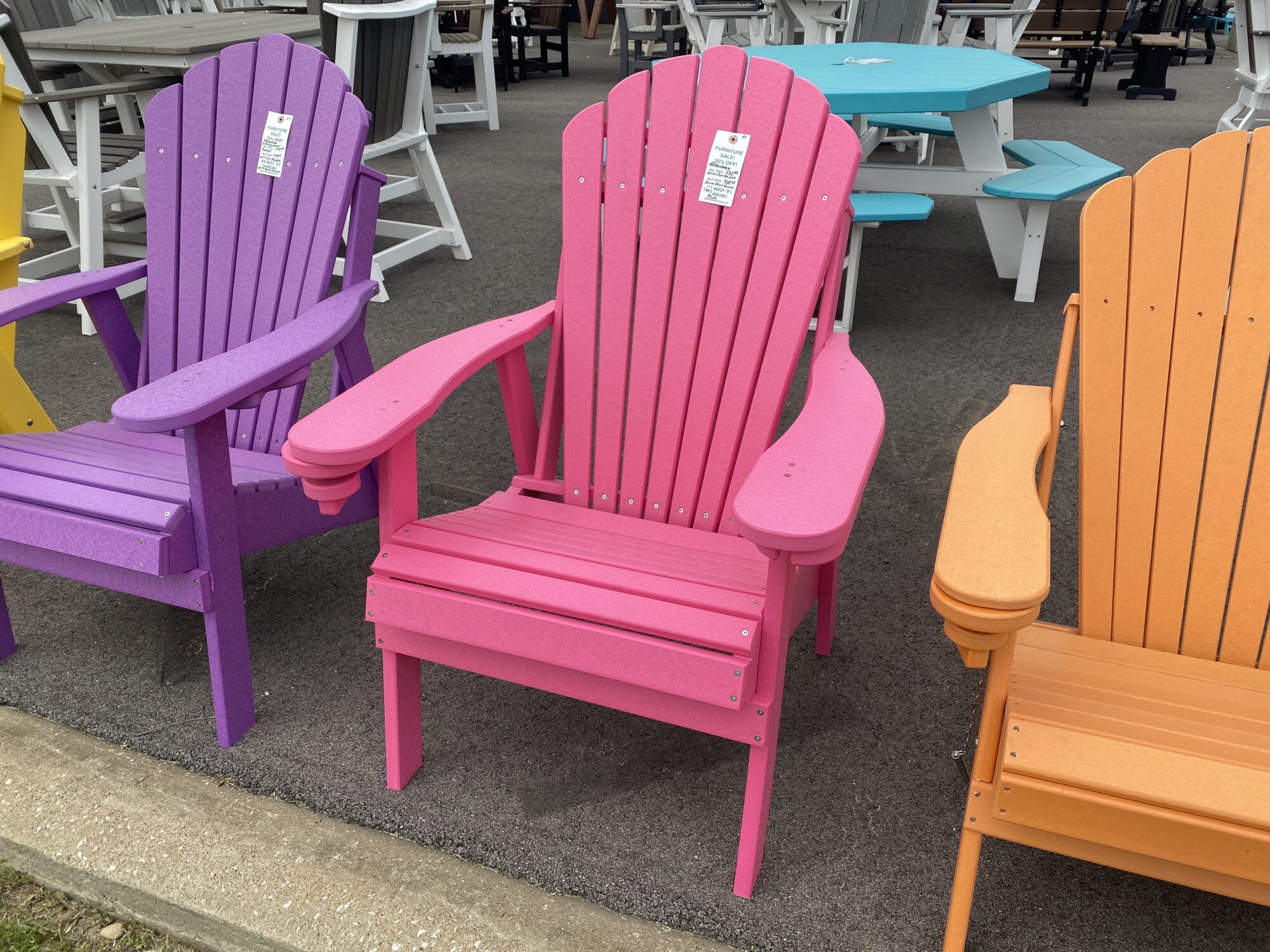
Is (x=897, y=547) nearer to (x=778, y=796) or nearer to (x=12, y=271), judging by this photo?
(x=778, y=796)

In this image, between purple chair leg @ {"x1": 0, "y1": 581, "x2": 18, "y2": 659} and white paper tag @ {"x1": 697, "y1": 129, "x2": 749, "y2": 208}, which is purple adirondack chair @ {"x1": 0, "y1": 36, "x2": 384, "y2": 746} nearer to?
purple chair leg @ {"x1": 0, "y1": 581, "x2": 18, "y2": 659}

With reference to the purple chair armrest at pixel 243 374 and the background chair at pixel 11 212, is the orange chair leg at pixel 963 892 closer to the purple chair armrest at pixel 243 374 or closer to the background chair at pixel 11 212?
the purple chair armrest at pixel 243 374

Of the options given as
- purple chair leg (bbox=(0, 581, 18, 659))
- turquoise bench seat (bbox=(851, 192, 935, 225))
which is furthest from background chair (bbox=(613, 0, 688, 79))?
purple chair leg (bbox=(0, 581, 18, 659))

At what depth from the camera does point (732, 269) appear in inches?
71.0

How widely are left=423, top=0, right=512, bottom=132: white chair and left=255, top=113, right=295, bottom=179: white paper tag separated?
15.6 ft

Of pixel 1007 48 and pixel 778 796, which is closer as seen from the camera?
pixel 778 796

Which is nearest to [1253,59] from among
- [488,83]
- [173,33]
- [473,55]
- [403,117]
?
[403,117]

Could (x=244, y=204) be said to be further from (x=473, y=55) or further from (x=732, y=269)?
(x=473, y=55)

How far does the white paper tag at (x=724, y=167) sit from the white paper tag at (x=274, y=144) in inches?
37.0

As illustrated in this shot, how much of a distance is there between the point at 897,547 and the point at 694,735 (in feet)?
2.68

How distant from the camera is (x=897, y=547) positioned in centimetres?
243

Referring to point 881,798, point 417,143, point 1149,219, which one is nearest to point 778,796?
point 881,798

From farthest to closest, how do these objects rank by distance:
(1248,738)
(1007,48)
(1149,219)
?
(1007,48) → (1149,219) → (1248,738)

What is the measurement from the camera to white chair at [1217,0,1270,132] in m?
5.04
